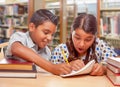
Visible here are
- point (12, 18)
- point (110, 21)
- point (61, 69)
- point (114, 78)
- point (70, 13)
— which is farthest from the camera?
point (12, 18)

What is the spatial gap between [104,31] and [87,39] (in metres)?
2.20

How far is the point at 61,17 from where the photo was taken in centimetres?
409

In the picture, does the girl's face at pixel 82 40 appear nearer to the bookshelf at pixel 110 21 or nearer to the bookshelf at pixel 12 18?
the bookshelf at pixel 110 21

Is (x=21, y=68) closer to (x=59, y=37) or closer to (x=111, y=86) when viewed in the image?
(x=111, y=86)

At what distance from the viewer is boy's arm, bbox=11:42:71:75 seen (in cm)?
100

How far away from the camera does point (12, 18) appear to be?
455cm

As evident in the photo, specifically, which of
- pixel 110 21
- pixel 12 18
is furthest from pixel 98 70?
pixel 12 18

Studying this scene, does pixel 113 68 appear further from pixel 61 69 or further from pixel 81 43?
pixel 81 43

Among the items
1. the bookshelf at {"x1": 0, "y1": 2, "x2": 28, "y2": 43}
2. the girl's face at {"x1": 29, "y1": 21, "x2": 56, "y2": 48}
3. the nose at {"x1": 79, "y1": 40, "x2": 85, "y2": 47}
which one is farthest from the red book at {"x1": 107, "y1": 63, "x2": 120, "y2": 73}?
the bookshelf at {"x1": 0, "y1": 2, "x2": 28, "y2": 43}

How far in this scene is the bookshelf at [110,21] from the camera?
10.7 feet

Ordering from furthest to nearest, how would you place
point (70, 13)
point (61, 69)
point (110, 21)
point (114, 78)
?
point (70, 13) → point (110, 21) → point (61, 69) → point (114, 78)

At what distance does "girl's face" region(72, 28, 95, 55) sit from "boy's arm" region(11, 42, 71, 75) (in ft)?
0.95

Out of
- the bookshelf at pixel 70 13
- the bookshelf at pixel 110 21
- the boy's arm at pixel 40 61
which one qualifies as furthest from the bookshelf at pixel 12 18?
the boy's arm at pixel 40 61

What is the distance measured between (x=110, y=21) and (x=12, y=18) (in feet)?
6.84
